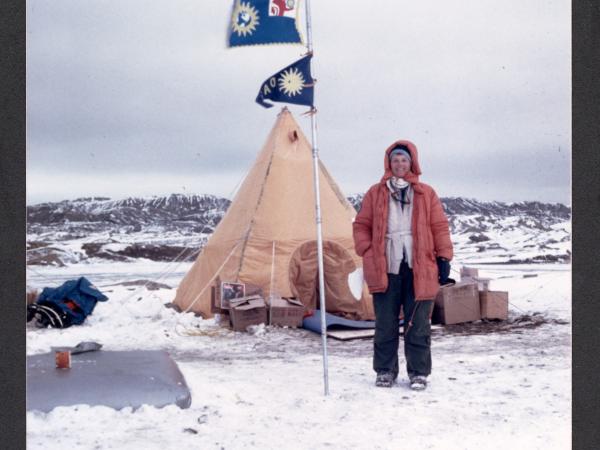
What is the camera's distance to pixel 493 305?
27.4 ft

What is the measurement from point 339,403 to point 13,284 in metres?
2.66

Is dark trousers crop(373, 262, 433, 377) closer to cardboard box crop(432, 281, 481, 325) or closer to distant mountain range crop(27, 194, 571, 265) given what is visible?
cardboard box crop(432, 281, 481, 325)

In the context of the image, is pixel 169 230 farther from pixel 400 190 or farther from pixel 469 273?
pixel 400 190

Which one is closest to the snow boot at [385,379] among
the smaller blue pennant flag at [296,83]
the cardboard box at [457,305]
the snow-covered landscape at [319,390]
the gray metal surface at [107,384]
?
the snow-covered landscape at [319,390]

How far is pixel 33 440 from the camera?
3.46 metres

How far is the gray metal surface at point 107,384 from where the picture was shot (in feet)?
13.1

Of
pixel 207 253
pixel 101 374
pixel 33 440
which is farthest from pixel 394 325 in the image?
pixel 207 253

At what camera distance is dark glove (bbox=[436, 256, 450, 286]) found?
465 centimetres

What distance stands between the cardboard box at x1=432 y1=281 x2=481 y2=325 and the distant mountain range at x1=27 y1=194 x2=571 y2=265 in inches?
142

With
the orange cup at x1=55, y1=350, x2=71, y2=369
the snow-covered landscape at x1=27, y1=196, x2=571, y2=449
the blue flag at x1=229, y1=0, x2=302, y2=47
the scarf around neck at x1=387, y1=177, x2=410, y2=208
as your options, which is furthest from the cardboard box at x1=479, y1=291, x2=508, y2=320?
the orange cup at x1=55, y1=350, x2=71, y2=369

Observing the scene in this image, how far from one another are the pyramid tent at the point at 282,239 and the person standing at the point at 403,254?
3.57 m

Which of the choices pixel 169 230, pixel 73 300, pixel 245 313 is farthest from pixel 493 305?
pixel 169 230

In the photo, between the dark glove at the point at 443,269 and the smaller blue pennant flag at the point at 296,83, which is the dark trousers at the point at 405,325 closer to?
the dark glove at the point at 443,269

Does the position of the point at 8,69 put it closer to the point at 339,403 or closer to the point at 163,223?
the point at 339,403
